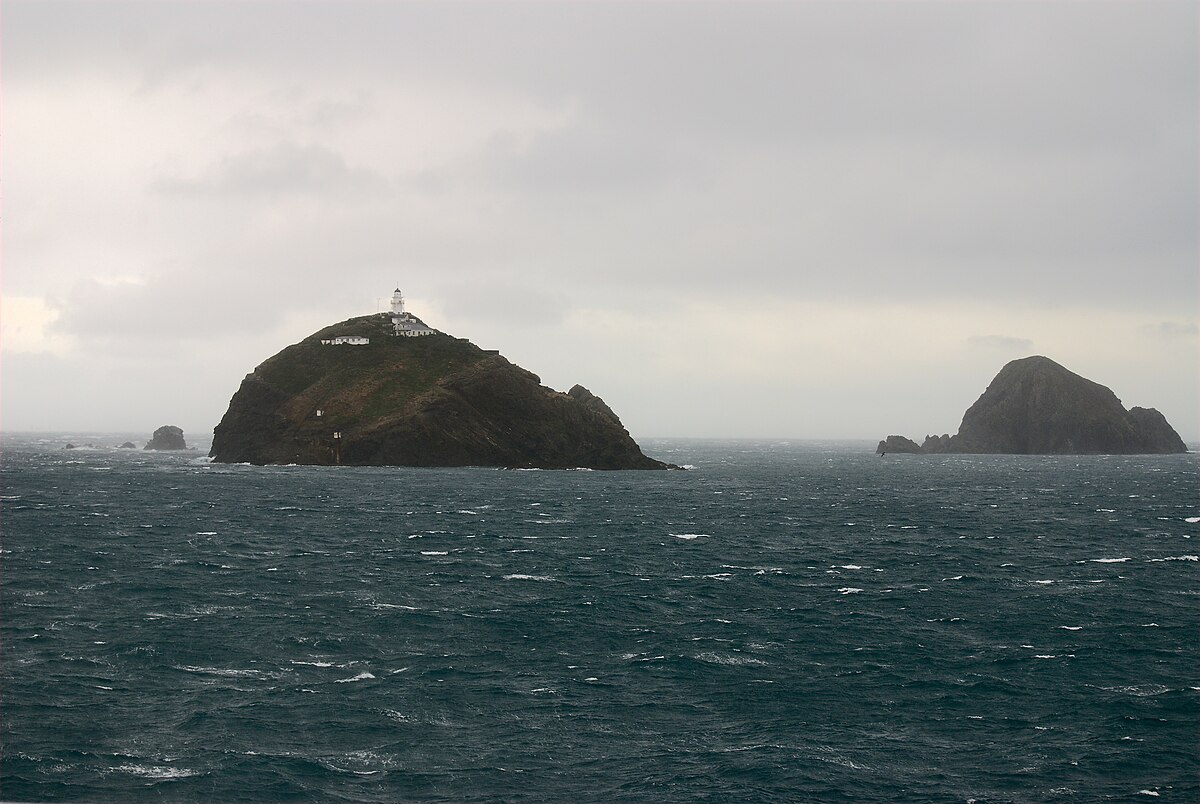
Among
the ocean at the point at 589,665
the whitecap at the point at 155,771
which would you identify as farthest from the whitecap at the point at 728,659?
the whitecap at the point at 155,771

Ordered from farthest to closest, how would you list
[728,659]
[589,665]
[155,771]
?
[728,659] → [589,665] → [155,771]

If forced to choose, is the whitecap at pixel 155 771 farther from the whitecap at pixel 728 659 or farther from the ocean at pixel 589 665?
the whitecap at pixel 728 659

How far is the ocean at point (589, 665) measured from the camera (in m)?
30.6

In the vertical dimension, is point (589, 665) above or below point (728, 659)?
below

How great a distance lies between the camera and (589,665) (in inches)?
1687

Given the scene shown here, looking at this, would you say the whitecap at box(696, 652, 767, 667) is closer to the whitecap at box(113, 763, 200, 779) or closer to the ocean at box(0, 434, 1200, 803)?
the ocean at box(0, 434, 1200, 803)

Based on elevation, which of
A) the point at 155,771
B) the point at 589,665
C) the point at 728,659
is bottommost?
the point at 155,771

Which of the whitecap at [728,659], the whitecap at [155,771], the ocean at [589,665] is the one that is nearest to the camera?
the whitecap at [155,771]

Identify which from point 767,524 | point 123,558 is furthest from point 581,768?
point 767,524

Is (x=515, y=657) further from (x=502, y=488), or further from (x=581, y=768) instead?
(x=502, y=488)

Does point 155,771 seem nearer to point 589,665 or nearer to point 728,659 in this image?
point 589,665

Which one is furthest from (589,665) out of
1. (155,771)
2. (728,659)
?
(155,771)

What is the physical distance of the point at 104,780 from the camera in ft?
96.3

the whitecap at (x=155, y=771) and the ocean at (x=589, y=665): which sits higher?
the ocean at (x=589, y=665)
